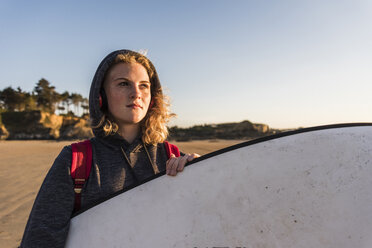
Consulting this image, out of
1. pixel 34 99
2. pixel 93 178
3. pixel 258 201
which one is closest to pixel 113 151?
pixel 93 178

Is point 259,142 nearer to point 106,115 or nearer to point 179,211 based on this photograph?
point 179,211

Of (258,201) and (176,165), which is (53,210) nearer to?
(176,165)

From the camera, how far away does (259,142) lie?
1.10 meters

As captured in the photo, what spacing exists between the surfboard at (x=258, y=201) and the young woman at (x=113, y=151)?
0.10 meters

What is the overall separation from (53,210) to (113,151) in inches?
17.3

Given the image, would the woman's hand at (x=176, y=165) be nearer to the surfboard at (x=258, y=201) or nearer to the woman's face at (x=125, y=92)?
the surfboard at (x=258, y=201)

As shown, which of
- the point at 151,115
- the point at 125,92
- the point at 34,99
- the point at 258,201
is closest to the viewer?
the point at 258,201

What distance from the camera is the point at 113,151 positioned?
53.8 inches

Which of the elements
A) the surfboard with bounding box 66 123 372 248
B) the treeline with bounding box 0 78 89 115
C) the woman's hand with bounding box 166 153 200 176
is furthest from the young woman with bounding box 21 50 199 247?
the treeline with bounding box 0 78 89 115

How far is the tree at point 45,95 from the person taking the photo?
55656 mm

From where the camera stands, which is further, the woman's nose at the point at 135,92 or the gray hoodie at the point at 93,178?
the woman's nose at the point at 135,92

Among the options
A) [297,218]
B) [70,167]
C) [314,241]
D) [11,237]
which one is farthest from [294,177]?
[11,237]

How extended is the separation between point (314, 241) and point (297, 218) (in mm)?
127

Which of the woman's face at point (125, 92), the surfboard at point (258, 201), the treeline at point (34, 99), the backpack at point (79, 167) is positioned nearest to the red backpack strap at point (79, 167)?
the backpack at point (79, 167)
